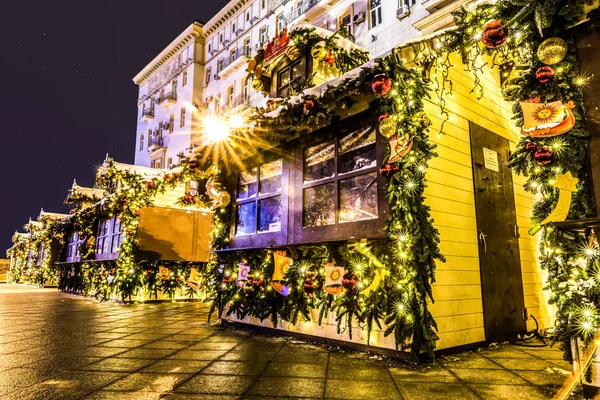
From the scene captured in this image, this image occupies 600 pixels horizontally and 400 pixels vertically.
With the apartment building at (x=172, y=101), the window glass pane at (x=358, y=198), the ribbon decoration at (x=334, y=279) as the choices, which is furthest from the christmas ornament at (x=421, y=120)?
the apartment building at (x=172, y=101)

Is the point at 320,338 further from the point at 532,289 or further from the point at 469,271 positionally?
the point at 532,289

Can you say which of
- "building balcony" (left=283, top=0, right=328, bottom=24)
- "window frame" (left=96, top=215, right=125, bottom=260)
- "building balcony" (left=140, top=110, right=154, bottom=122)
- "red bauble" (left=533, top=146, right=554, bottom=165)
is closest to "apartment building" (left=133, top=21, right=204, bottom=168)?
"building balcony" (left=140, top=110, right=154, bottom=122)

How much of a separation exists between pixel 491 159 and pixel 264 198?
161 inches

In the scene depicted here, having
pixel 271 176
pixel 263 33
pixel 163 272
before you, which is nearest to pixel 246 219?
pixel 271 176

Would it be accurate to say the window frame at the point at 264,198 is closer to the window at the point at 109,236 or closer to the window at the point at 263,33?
the window at the point at 109,236

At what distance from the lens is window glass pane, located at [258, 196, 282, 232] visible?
21.8ft

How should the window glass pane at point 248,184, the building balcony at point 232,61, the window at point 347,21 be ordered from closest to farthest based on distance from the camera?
the window glass pane at point 248,184
the window at point 347,21
the building balcony at point 232,61

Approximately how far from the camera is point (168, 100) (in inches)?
1292

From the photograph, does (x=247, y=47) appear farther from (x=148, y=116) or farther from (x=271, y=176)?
(x=271, y=176)

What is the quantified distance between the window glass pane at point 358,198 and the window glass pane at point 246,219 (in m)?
2.40

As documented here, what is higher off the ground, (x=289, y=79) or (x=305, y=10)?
(x=305, y=10)

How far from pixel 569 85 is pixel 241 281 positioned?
223 inches

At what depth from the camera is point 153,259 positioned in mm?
11867

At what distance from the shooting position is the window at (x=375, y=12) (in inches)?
731
